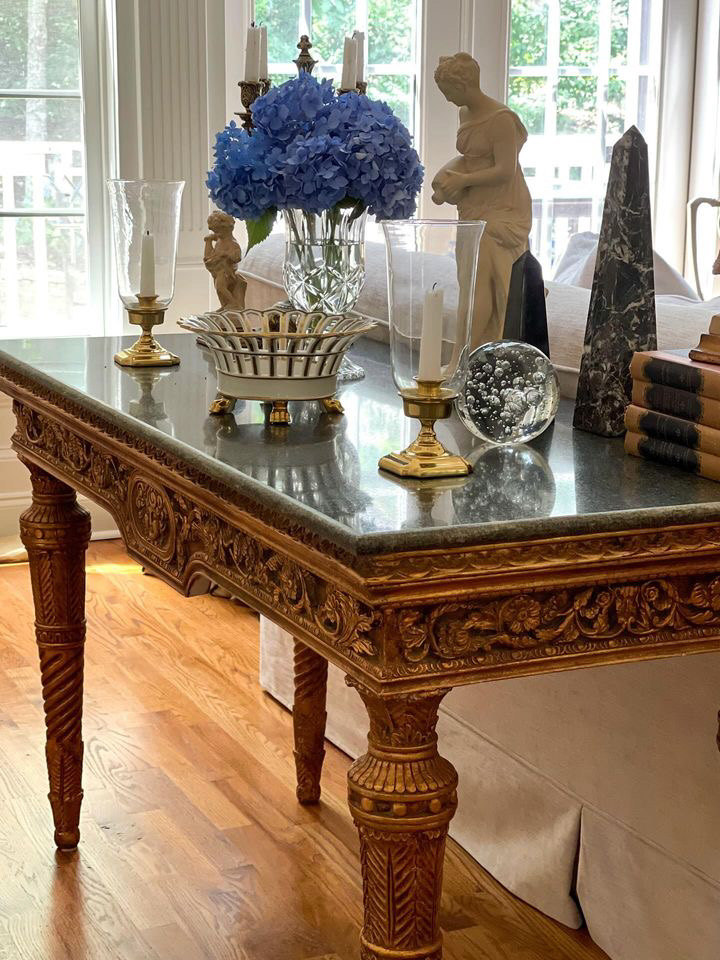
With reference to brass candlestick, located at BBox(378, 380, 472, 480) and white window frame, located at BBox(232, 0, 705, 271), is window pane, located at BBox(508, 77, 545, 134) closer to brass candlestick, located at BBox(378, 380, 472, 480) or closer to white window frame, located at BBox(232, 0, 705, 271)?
white window frame, located at BBox(232, 0, 705, 271)

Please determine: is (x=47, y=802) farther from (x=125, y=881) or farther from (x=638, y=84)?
(x=638, y=84)

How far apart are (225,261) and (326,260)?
0.50m

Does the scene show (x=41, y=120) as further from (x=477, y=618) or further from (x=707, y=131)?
(x=477, y=618)

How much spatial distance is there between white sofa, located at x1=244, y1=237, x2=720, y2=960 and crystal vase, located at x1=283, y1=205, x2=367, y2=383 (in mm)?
291

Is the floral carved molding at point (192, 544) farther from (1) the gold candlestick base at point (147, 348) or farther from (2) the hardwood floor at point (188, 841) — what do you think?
(2) the hardwood floor at point (188, 841)

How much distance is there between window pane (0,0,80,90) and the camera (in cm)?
399

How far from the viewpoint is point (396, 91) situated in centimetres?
459

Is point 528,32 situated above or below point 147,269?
above

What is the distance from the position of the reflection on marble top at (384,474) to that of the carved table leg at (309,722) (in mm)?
709

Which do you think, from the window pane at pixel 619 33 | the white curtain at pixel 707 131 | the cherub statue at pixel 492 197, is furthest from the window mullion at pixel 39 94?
the cherub statue at pixel 492 197

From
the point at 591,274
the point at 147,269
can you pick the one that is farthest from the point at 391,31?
the point at 147,269

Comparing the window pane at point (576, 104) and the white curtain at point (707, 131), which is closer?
the window pane at point (576, 104)

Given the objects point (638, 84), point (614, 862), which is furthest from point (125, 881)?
point (638, 84)

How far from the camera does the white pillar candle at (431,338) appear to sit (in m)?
1.27
